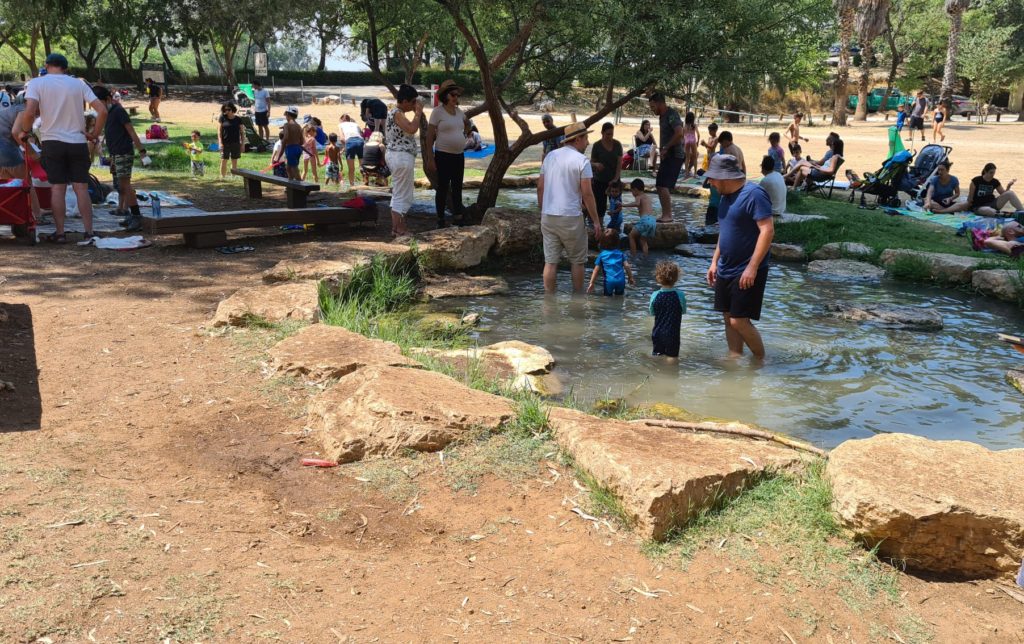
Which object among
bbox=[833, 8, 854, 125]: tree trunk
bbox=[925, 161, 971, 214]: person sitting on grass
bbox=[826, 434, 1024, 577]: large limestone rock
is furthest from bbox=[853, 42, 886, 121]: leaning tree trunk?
bbox=[826, 434, 1024, 577]: large limestone rock

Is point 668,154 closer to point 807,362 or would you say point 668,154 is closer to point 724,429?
point 807,362

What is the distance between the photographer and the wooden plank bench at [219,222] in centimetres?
861

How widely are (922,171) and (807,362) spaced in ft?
33.1

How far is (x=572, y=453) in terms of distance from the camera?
3980 millimetres

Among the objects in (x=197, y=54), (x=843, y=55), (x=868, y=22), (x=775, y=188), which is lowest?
(x=775, y=188)

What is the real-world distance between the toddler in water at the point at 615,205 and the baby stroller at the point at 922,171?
20.8 ft

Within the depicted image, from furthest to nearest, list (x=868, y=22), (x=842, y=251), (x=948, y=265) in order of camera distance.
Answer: (x=868, y=22)
(x=842, y=251)
(x=948, y=265)

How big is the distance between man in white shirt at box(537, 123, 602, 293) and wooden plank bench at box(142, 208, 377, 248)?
315cm

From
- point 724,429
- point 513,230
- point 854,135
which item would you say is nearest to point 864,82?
point 854,135

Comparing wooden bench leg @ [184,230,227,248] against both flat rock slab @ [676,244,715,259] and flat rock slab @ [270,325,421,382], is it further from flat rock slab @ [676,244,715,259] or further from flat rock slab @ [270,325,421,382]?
flat rock slab @ [676,244,715,259]

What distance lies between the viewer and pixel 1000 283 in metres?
8.68

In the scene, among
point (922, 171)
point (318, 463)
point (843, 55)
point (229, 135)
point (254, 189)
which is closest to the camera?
point (318, 463)

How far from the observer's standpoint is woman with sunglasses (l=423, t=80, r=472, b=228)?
971 centimetres

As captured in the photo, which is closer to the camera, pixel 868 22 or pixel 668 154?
pixel 668 154
